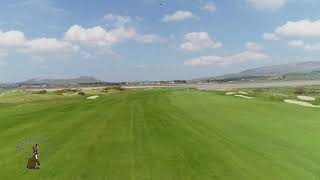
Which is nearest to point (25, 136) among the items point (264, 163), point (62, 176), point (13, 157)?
point (13, 157)

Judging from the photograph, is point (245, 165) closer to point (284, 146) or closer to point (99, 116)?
point (284, 146)

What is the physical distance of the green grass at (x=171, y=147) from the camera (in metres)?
17.7

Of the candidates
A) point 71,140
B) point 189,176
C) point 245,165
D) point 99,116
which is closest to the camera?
point 189,176

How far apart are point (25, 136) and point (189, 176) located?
1612 centimetres

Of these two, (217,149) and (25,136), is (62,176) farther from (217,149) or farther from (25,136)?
(25,136)

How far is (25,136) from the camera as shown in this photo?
28.6 metres

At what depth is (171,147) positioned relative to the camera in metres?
23.3

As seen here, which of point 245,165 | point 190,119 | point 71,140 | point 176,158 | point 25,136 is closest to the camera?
point 245,165

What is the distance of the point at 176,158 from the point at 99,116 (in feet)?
74.4

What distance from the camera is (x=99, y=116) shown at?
41.8 m

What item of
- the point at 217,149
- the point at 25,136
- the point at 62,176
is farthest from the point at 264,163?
the point at 25,136

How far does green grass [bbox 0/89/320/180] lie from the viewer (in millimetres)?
17672

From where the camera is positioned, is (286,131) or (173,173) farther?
(286,131)

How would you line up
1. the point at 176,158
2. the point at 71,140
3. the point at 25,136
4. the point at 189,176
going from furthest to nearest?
the point at 25,136 < the point at 71,140 < the point at 176,158 < the point at 189,176
